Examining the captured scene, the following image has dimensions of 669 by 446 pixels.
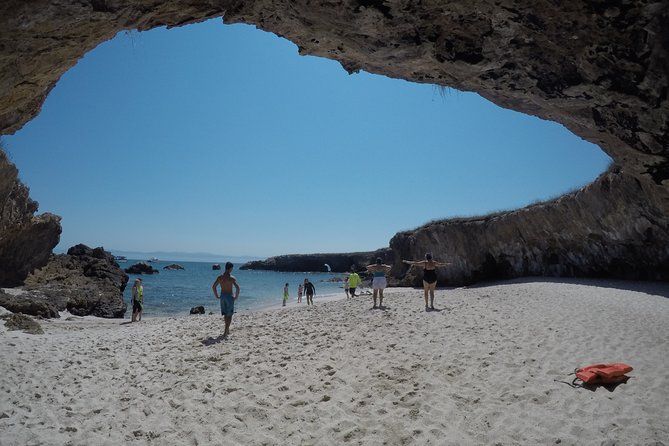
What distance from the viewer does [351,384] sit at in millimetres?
5859

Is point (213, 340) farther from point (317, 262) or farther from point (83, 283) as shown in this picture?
point (317, 262)

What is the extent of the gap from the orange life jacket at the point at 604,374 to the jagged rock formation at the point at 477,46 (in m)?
2.52

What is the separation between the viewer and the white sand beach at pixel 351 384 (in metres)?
4.48

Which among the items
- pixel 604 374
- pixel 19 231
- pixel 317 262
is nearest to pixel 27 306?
pixel 19 231

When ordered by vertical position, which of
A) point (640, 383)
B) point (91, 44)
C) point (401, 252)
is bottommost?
point (640, 383)

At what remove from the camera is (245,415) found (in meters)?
5.07

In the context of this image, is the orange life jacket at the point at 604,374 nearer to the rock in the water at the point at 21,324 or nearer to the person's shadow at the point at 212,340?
the person's shadow at the point at 212,340

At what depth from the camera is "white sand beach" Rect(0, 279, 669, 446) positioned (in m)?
4.48

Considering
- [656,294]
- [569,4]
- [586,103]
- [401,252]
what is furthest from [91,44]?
[401,252]

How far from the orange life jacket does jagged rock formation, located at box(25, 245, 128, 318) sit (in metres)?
21.1

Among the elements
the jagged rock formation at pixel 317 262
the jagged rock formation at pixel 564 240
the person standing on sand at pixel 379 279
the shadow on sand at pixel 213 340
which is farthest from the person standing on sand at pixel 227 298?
the jagged rock formation at pixel 317 262

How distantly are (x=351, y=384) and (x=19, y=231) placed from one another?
22930mm

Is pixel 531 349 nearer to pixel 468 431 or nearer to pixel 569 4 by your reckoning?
pixel 468 431

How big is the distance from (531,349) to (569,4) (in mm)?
5952
